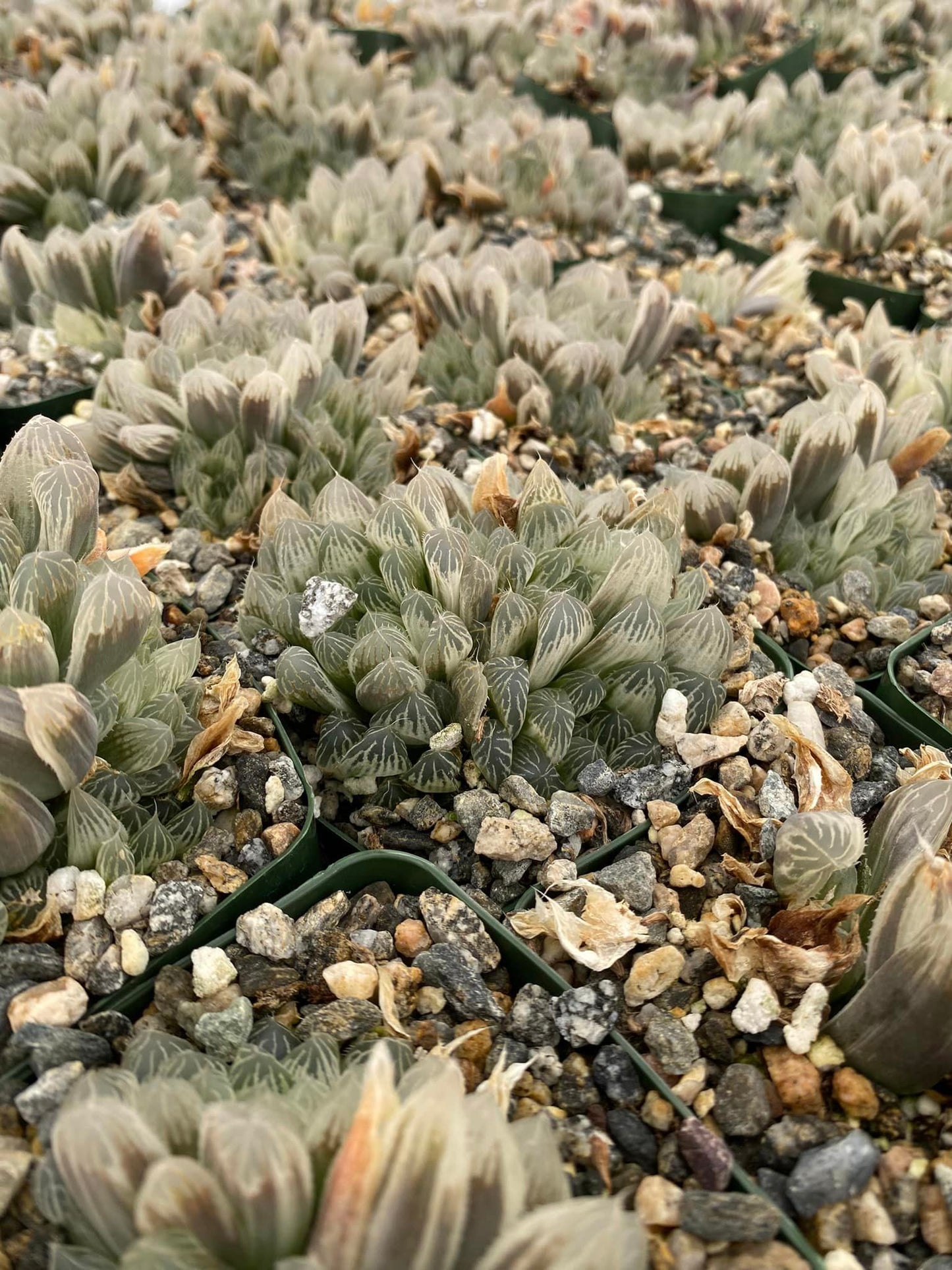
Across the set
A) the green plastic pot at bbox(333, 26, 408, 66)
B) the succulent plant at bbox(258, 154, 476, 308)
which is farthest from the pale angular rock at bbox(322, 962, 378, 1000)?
the green plastic pot at bbox(333, 26, 408, 66)

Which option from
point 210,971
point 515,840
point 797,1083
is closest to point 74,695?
point 210,971

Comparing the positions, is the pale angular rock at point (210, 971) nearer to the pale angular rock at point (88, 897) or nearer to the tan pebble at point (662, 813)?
the pale angular rock at point (88, 897)

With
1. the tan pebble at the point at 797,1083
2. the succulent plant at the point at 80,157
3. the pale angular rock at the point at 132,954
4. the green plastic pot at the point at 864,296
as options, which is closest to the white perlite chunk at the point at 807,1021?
the tan pebble at the point at 797,1083

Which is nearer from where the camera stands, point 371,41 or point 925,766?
point 925,766

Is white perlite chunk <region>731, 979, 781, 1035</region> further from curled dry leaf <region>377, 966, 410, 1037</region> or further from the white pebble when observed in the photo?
the white pebble

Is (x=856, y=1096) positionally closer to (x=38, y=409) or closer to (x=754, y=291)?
(x=38, y=409)

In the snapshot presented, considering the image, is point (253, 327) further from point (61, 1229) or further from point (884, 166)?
point (884, 166)
